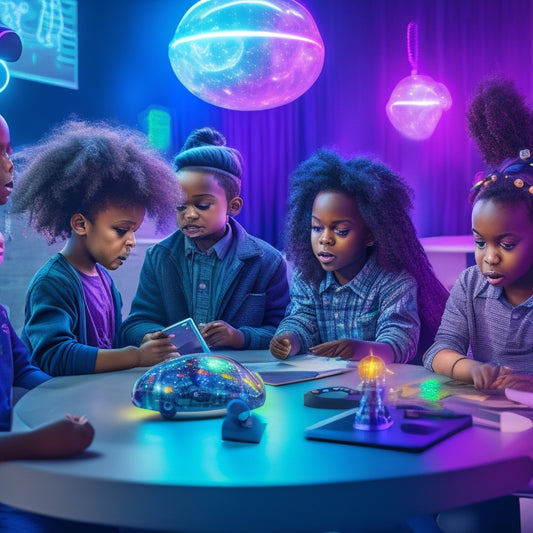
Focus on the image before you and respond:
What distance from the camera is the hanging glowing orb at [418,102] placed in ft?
10.9

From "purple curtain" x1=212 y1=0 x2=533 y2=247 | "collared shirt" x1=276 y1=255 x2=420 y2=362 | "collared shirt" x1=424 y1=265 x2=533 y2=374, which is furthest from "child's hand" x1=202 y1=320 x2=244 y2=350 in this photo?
"purple curtain" x1=212 y1=0 x2=533 y2=247

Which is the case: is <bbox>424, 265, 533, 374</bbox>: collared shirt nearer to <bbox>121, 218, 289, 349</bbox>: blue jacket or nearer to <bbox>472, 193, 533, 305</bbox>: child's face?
<bbox>472, 193, 533, 305</bbox>: child's face

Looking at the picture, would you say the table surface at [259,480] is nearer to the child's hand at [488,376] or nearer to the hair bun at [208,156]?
the child's hand at [488,376]

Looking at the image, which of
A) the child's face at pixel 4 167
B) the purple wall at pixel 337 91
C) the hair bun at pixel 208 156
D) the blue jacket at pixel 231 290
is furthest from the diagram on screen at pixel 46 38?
the child's face at pixel 4 167

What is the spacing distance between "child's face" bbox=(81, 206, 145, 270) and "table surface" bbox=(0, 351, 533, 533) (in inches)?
36.6

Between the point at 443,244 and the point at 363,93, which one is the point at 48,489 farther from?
the point at 363,93

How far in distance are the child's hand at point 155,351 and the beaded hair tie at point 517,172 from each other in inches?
30.6

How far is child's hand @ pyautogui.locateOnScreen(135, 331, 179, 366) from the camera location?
150cm

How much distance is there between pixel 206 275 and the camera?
7.14ft

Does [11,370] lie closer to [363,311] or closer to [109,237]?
[109,237]

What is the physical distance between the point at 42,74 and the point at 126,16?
2.44ft

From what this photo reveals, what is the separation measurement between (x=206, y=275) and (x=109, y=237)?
428 millimetres

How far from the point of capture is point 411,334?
1.75 m

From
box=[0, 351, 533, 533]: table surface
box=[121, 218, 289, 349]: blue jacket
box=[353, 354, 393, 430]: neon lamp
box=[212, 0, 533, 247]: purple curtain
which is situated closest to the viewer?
box=[0, 351, 533, 533]: table surface
